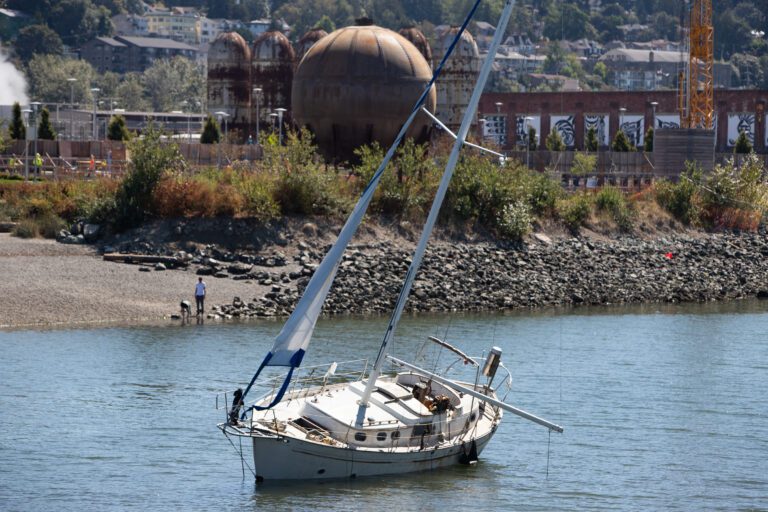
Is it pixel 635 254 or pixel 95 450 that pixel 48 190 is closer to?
pixel 635 254

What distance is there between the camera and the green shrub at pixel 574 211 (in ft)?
227

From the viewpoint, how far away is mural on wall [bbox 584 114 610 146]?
126688 millimetres

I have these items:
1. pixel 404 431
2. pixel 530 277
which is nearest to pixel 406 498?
pixel 404 431

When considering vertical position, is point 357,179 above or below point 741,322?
above

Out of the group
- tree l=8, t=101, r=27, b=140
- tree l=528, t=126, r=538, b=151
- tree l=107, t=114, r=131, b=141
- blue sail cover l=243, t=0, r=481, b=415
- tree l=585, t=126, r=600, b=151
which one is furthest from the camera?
tree l=528, t=126, r=538, b=151

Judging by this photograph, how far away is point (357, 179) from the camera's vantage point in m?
67.2

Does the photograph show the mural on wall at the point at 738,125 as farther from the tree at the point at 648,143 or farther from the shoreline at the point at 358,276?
the shoreline at the point at 358,276

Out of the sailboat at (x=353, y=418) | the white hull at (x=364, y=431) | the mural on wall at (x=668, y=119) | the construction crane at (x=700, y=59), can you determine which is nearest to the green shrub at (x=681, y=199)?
the construction crane at (x=700, y=59)

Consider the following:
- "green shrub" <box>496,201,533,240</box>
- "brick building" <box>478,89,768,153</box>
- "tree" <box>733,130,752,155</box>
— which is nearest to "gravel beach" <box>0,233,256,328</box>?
"green shrub" <box>496,201,533,240</box>

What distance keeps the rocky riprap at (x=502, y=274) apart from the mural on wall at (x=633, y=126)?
184ft

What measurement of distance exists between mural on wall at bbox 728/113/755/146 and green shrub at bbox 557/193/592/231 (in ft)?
179

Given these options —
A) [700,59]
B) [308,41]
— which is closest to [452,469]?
[308,41]

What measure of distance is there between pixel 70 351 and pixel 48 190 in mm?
21113

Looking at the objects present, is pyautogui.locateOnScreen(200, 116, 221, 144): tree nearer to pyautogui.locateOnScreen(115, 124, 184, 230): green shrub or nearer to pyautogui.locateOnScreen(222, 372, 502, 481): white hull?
pyautogui.locateOnScreen(115, 124, 184, 230): green shrub
